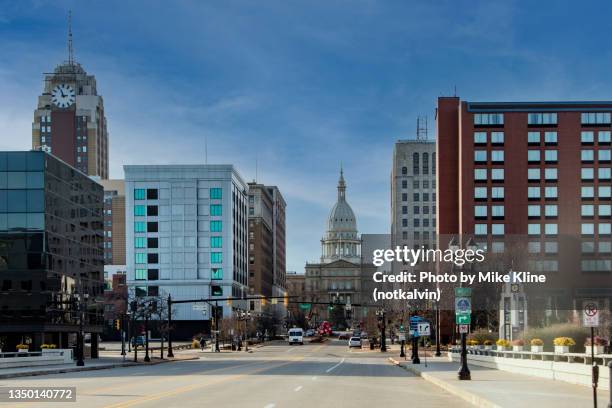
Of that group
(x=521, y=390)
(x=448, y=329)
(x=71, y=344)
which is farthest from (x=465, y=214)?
(x=521, y=390)

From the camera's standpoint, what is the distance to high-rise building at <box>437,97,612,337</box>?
426 ft

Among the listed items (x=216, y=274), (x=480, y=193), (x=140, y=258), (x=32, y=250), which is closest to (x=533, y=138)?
(x=480, y=193)

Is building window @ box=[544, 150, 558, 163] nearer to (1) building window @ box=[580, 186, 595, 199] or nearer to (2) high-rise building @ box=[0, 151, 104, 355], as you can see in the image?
(1) building window @ box=[580, 186, 595, 199]

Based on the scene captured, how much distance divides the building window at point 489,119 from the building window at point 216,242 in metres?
46.9

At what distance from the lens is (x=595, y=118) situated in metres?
130

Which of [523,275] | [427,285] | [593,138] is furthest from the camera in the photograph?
[593,138]

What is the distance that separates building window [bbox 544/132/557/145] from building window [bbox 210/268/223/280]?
55874 mm

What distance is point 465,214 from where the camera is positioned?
131875mm

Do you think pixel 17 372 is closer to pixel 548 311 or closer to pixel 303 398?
pixel 303 398

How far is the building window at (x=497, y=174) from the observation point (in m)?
132

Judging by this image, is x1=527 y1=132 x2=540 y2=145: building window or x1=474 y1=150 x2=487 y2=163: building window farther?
x1=474 y1=150 x2=487 y2=163: building window

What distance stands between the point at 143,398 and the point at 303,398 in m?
4.59

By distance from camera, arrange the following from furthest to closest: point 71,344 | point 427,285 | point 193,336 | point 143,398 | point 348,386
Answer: point 193,336 < point 427,285 < point 71,344 < point 348,386 < point 143,398

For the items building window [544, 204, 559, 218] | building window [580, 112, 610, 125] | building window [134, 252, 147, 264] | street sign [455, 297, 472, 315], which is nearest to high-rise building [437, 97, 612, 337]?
building window [580, 112, 610, 125]
